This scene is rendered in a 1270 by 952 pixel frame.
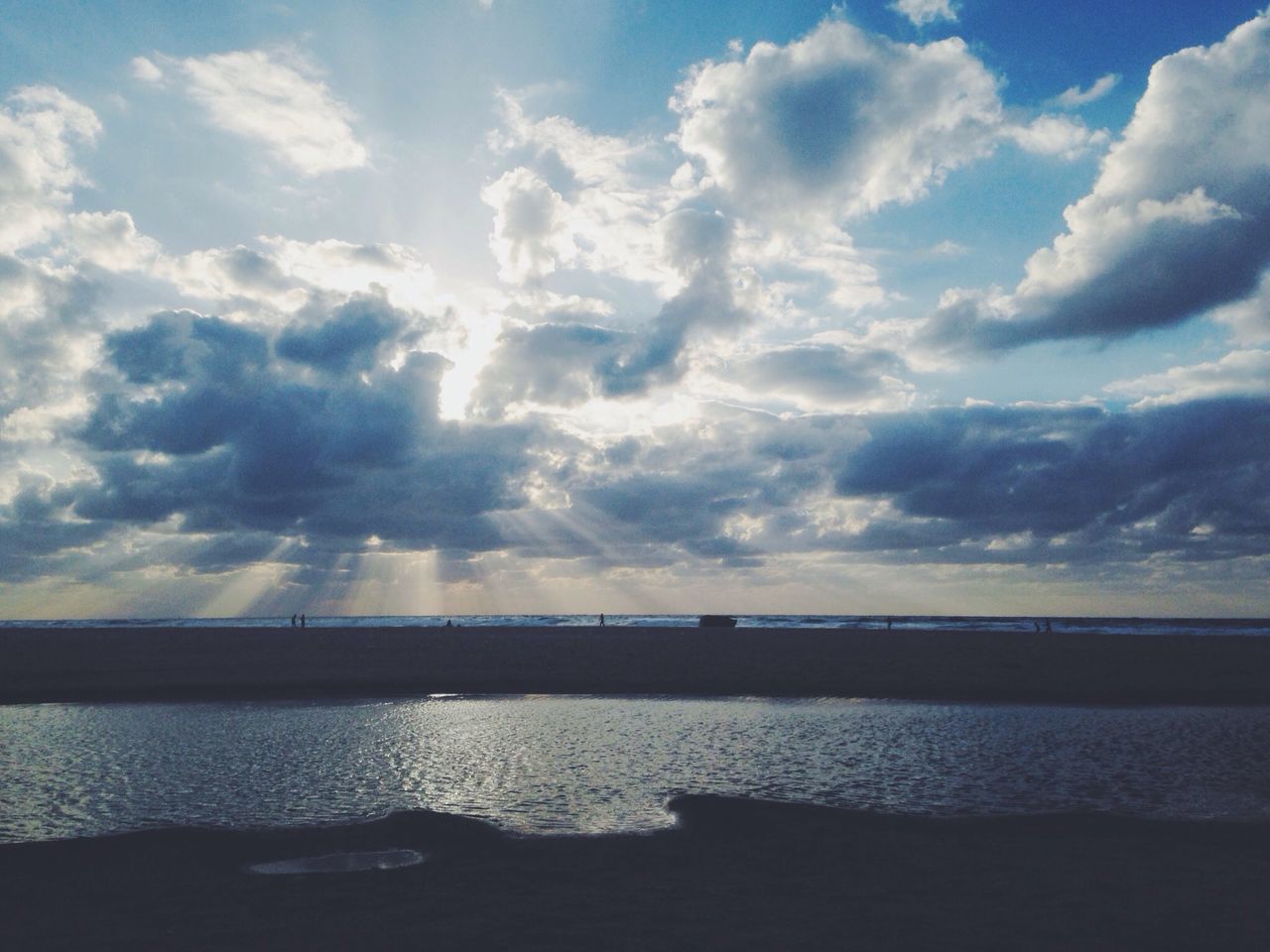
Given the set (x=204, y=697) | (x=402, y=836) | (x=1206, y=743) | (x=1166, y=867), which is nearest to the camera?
(x=1166, y=867)

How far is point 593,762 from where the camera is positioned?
1975 cm

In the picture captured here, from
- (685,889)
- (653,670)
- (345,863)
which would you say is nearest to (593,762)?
(345,863)

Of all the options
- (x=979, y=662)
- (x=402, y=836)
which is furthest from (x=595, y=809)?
(x=979, y=662)

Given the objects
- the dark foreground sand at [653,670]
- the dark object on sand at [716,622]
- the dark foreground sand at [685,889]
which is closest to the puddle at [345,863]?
the dark foreground sand at [685,889]

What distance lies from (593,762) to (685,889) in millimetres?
9092

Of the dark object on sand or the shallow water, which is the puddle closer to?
the shallow water

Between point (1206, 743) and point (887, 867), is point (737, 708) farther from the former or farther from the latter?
point (887, 867)

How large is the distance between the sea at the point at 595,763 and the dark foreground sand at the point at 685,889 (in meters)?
1.26

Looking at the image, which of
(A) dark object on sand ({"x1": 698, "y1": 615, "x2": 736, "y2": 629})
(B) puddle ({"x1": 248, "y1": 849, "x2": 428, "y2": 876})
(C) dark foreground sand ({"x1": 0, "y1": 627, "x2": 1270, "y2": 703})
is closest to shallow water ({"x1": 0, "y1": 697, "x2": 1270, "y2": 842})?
(B) puddle ({"x1": 248, "y1": 849, "x2": 428, "y2": 876})

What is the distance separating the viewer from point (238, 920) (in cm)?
981

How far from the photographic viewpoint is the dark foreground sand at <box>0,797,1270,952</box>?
9273 mm

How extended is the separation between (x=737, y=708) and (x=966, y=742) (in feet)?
30.5

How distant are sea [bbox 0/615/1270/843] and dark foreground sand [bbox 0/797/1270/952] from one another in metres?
1.26

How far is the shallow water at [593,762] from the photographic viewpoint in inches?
601
